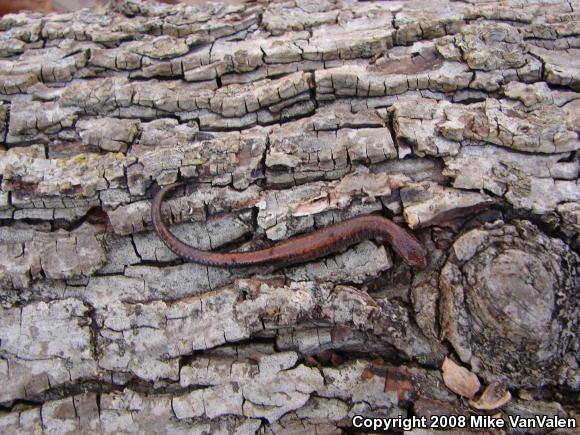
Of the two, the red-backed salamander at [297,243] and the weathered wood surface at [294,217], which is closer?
the weathered wood surface at [294,217]

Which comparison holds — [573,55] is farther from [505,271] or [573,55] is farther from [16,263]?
[16,263]

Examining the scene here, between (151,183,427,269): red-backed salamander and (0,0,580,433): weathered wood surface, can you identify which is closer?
(0,0,580,433): weathered wood surface

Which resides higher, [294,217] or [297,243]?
[294,217]

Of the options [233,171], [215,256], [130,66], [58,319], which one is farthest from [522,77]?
[58,319]
